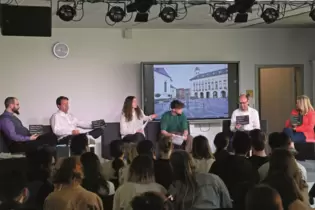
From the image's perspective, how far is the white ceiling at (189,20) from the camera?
7.47 meters

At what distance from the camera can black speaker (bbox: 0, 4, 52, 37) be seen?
6516 millimetres

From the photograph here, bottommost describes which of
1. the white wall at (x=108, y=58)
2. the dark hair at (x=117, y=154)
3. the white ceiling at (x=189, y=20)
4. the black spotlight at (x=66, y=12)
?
the dark hair at (x=117, y=154)

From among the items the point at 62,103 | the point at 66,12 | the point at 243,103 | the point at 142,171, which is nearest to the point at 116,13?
the point at 66,12

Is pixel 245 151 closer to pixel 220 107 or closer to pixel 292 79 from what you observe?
pixel 220 107

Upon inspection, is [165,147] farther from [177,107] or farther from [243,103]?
[243,103]

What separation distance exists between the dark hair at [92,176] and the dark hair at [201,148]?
1078 mm

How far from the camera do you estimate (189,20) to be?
28.5 ft

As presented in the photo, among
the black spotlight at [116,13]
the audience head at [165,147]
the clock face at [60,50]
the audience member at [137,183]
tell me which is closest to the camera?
the audience member at [137,183]

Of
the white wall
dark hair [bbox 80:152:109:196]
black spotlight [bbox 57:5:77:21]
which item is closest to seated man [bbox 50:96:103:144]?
the white wall

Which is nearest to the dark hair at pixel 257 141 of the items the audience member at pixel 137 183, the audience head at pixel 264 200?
the audience member at pixel 137 183

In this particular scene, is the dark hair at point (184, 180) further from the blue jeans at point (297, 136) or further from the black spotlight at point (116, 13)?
Result: the blue jeans at point (297, 136)

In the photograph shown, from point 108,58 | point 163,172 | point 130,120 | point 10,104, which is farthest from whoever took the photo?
point 108,58

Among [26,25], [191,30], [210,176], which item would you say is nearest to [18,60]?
[26,25]

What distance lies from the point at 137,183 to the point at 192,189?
0.40m
